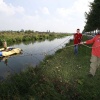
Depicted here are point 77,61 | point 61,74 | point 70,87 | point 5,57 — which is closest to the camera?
point 70,87

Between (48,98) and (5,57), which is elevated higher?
(48,98)

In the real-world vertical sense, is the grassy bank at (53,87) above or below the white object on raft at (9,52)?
above

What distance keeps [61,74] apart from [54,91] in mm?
2611

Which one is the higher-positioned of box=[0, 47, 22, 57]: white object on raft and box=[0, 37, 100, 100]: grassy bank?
box=[0, 37, 100, 100]: grassy bank

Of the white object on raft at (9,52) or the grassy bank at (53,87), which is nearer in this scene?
the grassy bank at (53,87)

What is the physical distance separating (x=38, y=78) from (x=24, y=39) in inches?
1916

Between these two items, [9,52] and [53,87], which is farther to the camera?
[9,52]

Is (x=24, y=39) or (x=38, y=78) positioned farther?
(x=24, y=39)

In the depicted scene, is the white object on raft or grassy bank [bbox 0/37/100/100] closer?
grassy bank [bbox 0/37/100/100]

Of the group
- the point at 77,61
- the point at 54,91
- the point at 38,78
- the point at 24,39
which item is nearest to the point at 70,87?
the point at 54,91

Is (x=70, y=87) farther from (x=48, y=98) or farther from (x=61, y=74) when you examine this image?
(x=61, y=74)

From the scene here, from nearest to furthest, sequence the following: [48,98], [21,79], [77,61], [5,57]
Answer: [48,98], [21,79], [77,61], [5,57]

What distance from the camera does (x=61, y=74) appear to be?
1183 cm

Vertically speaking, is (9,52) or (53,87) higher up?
(53,87)
